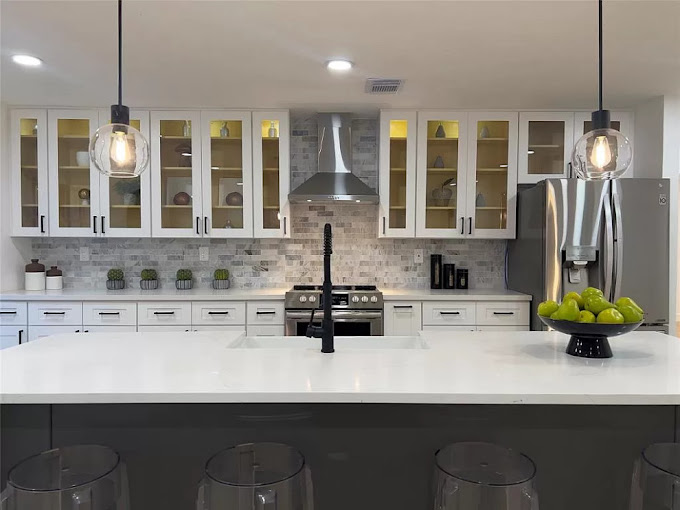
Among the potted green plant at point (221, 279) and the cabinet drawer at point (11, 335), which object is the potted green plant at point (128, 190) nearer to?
the potted green plant at point (221, 279)

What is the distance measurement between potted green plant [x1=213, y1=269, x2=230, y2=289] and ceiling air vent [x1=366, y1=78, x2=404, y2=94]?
1893 millimetres

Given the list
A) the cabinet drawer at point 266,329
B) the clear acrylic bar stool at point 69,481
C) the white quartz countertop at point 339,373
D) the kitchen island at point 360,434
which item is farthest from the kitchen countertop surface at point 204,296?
the clear acrylic bar stool at point 69,481

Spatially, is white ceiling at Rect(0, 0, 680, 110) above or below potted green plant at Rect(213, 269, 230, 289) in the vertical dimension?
above

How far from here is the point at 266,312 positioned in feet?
12.1

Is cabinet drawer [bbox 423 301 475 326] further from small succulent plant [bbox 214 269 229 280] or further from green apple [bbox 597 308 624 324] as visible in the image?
green apple [bbox 597 308 624 324]

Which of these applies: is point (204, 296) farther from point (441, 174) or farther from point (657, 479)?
point (657, 479)

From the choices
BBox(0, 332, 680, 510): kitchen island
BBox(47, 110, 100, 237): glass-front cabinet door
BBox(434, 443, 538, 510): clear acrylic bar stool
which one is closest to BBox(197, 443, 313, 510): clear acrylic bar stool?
BBox(0, 332, 680, 510): kitchen island

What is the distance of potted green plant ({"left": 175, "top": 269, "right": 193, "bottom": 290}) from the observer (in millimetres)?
4086

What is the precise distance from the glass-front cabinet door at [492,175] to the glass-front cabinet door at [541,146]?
0.07 metres

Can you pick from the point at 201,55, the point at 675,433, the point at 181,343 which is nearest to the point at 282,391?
the point at 181,343

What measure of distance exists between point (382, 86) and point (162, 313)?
2.29 m

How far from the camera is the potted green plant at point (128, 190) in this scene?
395cm

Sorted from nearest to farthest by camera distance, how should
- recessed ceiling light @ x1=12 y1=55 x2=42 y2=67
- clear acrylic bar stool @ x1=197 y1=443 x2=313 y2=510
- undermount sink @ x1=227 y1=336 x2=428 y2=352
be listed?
clear acrylic bar stool @ x1=197 y1=443 x2=313 y2=510, undermount sink @ x1=227 y1=336 x2=428 y2=352, recessed ceiling light @ x1=12 y1=55 x2=42 y2=67

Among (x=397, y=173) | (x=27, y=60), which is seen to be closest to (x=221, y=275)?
(x=397, y=173)
